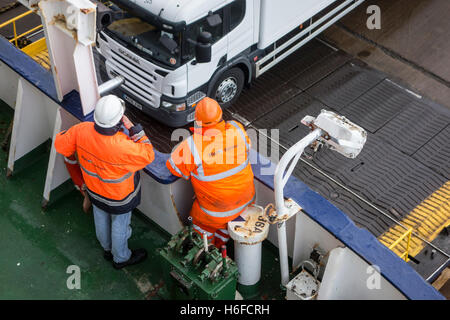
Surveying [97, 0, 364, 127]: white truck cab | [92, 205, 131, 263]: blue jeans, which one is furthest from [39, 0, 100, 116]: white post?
[97, 0, 364, 127]: white truck cab

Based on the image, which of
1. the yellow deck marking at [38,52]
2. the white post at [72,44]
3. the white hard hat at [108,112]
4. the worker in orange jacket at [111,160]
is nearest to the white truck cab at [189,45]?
the yellow deck marking at [38,52]

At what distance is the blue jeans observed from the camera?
21.8 ft

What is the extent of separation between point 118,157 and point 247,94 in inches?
197

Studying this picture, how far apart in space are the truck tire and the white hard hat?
3967 millimetres

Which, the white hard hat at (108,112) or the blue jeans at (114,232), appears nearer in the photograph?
the white hard hat at (108,112)

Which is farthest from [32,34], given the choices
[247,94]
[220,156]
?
[220,156]

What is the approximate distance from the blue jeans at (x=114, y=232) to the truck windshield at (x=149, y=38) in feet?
9.92

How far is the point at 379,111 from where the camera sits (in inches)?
410

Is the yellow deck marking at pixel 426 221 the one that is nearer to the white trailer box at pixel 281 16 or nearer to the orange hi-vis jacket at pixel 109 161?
the white trailer box at pixel 281 16

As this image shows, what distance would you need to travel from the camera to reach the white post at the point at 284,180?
5574 millimetres

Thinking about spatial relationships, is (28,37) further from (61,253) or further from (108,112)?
(108,112)

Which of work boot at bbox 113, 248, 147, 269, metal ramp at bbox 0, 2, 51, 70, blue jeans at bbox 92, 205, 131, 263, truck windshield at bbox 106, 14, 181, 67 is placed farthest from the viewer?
metal ramp at bbox 0, 2, 51, 70

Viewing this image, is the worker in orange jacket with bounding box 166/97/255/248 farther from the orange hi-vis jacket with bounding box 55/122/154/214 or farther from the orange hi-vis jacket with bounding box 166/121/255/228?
the orange hi-vis jacket with bounding box 55/122/154/214
